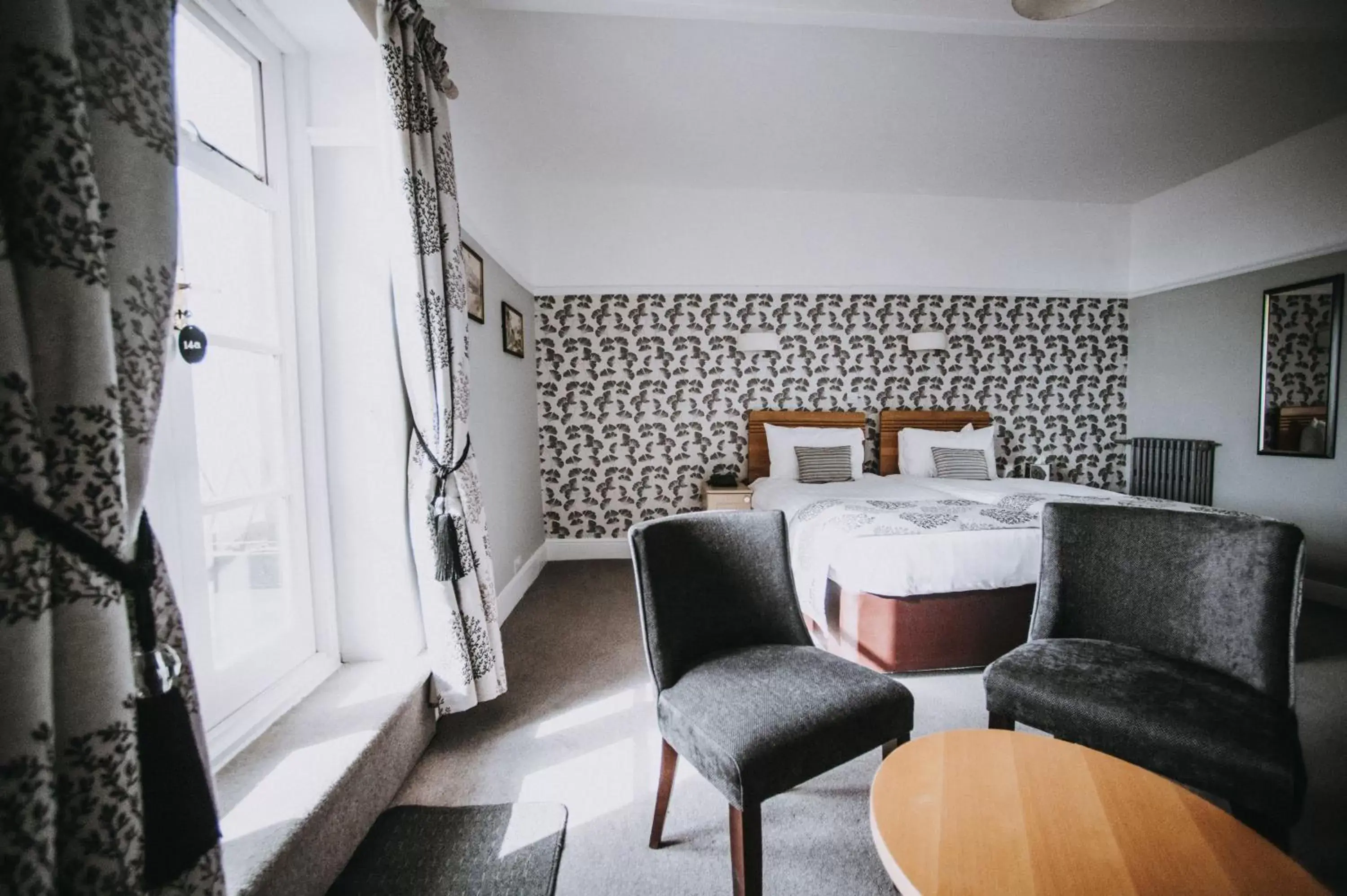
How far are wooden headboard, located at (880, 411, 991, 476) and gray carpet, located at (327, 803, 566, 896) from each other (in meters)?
3.73

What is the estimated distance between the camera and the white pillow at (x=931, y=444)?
4062 mm

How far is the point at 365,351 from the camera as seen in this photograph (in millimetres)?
1751

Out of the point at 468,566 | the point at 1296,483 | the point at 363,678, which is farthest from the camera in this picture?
the point at 1296,483

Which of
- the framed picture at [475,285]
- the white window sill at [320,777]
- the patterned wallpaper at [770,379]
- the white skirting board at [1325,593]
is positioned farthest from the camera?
the patterned wallpaper at [770,379]

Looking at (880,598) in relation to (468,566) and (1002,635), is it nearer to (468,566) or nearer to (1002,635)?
(1002,635)

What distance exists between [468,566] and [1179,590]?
92.1 inches

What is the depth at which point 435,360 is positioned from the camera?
1749 millimetres

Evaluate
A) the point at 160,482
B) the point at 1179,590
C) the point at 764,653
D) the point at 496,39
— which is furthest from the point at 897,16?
the point at 160,482

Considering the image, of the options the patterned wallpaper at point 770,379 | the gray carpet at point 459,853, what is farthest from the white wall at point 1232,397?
the gray carpet at point 459,853

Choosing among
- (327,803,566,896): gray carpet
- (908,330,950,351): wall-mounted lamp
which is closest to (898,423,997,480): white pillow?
(908,330,950,351): wall-mounted lamp

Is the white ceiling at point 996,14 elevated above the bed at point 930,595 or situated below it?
above

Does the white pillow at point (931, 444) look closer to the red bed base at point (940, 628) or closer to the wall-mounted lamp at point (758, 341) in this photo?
the wall-mounted lamp at point (758, 341)

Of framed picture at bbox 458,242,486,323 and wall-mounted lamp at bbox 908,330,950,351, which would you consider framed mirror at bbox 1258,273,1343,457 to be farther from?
framed picture at bbox 458,242,486,323

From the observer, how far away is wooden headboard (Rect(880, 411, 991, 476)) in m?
4.40
